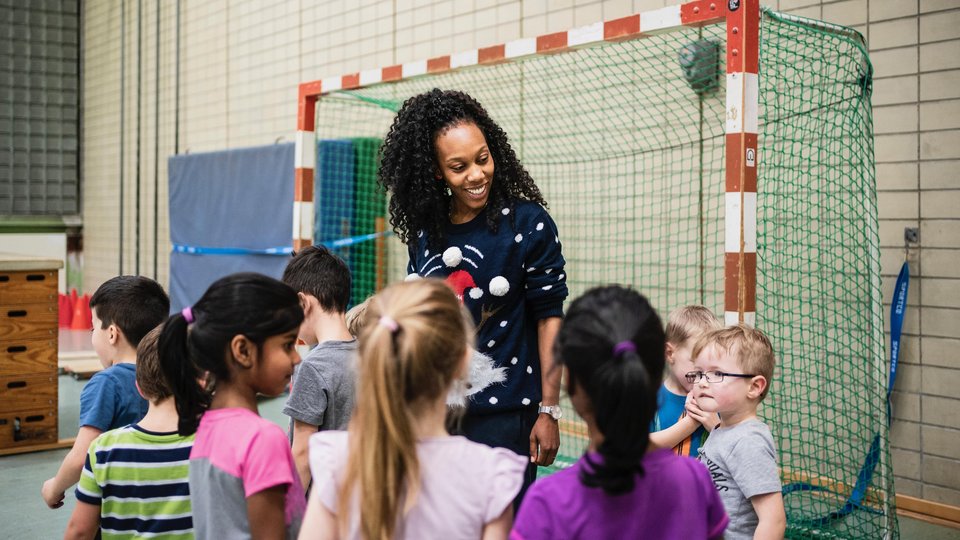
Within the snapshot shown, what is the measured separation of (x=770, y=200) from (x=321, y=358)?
2.63 metres

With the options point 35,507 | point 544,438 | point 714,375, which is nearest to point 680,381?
point 714,375

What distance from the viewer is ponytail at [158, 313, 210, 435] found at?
1.55 metres

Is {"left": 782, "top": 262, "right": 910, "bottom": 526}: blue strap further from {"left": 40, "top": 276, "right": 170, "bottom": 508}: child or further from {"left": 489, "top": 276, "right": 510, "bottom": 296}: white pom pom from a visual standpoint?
{"left": 40, "top": 276, "right": 170, "bottom": 508}: child

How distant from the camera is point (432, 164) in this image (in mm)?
2115

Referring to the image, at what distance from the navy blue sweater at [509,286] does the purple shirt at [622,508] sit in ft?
2.53

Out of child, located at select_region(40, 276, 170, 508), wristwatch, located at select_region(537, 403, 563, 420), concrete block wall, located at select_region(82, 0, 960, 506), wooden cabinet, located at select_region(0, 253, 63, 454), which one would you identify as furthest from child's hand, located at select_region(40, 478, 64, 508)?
concrete block wall, located at select_region(82, 0, 960, 506)

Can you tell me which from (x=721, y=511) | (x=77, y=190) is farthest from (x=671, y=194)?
(x=77, y=190)

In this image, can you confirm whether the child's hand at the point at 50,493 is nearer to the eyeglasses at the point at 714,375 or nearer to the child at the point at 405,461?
the child at the point at 405,461

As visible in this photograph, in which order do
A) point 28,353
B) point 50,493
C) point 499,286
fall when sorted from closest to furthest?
point 499,286 → point 50,493 → point 28,353

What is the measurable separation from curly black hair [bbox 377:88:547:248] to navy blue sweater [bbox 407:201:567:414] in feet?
0.21

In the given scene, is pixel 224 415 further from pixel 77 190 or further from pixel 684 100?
pixel 77 190

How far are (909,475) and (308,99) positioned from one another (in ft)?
11.8

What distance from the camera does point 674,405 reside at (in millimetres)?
2393

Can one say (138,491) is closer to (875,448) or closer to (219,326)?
(219,326)
